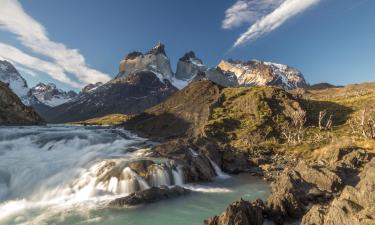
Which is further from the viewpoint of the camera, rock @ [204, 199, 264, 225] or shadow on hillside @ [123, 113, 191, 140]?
shadow on hillside @ [123, 113, 191, 140]

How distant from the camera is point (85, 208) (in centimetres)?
4272

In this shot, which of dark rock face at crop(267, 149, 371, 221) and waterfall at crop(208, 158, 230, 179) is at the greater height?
waterfall at crop(208, 158, 230, 179)

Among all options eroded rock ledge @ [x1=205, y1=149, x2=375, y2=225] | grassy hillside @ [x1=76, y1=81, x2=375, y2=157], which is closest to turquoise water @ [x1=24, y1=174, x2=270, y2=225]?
eroded rock ledge @ [x1=205, y1=149, x2=375, y2=225]

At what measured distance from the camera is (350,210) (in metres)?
25.0

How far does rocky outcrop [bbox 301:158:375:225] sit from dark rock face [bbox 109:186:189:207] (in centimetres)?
2185

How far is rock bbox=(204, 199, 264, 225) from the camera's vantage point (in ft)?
97.1

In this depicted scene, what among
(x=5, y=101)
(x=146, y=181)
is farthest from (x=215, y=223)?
(x=5, y=101)

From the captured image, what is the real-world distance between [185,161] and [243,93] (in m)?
104

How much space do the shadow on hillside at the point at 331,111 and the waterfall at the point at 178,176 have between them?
92809 mm

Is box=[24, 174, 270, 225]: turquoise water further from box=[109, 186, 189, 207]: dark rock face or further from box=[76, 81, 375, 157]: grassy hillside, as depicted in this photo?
box=[76, 81, 375, 157]: grassy hillside

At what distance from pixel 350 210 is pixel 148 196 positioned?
85.6ft

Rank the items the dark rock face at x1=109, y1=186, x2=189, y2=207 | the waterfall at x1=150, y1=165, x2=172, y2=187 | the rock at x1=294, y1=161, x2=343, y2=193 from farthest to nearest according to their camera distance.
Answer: the waterfall at x1=150, y1=165, x2=172, y2=187 → the rock at x1=294, y1=161, x2=343, y2=193 → the dark rock face at x1=109, y1=186, x2=189, y2=207

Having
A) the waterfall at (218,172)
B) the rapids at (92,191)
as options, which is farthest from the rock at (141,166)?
the waterfall at (218,172)

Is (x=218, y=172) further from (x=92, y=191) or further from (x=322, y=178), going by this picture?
(x=92, y=191)
